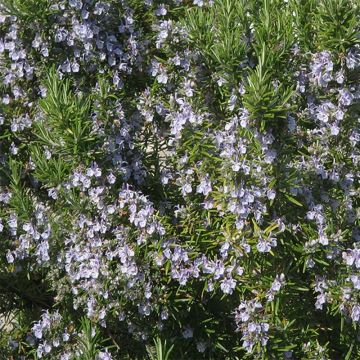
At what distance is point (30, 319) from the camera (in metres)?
4.08

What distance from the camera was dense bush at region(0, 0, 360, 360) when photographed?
3189 millimetres

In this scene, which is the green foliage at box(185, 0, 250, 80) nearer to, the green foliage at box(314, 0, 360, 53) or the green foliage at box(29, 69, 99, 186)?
the green foliage at box(314, 0, 360, 53)

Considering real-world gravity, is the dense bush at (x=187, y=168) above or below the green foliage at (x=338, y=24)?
below

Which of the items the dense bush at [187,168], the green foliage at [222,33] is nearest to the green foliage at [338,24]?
the dense bush at [187,168]

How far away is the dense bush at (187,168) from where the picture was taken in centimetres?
319

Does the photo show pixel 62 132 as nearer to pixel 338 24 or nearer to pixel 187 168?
pixel 187 168

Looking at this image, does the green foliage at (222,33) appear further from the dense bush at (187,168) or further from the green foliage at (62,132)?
the green foliage at (62,132)

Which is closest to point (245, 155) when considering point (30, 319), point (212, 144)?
point (212, 144)

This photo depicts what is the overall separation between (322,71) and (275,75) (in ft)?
0.71

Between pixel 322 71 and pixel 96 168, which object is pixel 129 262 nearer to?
pixel 96 168

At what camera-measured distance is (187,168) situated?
11.2 ft

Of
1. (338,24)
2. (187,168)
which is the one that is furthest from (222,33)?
(187,168)

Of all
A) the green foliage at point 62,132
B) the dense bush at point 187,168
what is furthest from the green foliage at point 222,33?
the green foliage at point 62,132

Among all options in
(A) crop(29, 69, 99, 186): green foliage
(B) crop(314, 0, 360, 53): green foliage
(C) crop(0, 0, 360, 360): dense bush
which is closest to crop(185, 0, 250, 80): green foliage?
(C) crop(0, 0, 360, 360): dense bush
